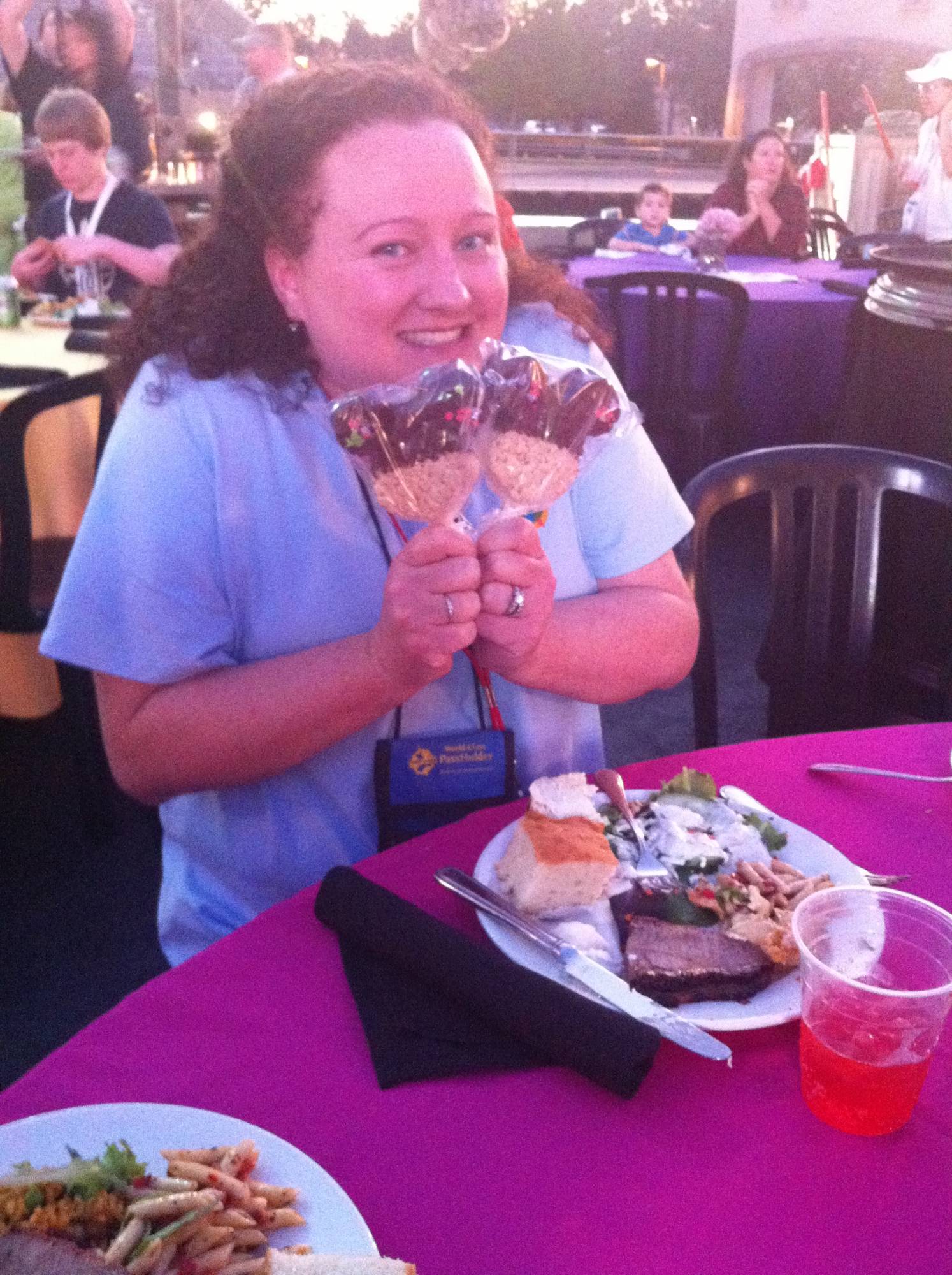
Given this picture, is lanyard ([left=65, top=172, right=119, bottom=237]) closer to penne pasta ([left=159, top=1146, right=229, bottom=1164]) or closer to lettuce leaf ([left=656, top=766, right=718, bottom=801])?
lettuce leaf ([left=656, top=766, right=718, bottom=801])

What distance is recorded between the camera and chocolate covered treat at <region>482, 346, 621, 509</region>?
130 centimetres

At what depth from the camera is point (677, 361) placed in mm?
6227

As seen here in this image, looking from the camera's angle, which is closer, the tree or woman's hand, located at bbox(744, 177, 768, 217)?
woman's hand, located at bbox(744, 177, 768, 217)

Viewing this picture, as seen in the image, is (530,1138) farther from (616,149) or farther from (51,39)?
(616,149)

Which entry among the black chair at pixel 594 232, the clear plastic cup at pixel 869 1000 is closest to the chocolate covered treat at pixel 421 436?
the clear plastic cup at pixel 869 1000

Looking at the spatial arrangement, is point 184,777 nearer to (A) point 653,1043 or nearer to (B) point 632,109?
(A) point 653,1043

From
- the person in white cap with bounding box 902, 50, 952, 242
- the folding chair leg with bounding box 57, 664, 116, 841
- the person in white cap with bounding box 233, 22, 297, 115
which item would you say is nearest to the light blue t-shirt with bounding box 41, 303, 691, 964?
the folding chair leg with bounding box 57, 664, 116, 841

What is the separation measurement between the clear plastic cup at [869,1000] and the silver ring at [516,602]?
50cm

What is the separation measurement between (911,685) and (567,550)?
7.35 feet

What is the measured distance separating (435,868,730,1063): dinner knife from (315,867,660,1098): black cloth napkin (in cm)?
4

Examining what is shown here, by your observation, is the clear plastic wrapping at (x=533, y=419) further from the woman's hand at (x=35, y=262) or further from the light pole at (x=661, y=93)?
the light pole at (x=661, y=93)

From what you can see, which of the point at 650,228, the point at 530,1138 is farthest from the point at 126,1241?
the point at 650,228

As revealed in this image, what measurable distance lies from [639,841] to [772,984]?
0.26 metres

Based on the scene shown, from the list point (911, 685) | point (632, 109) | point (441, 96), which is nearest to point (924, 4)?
point (632, 109)
